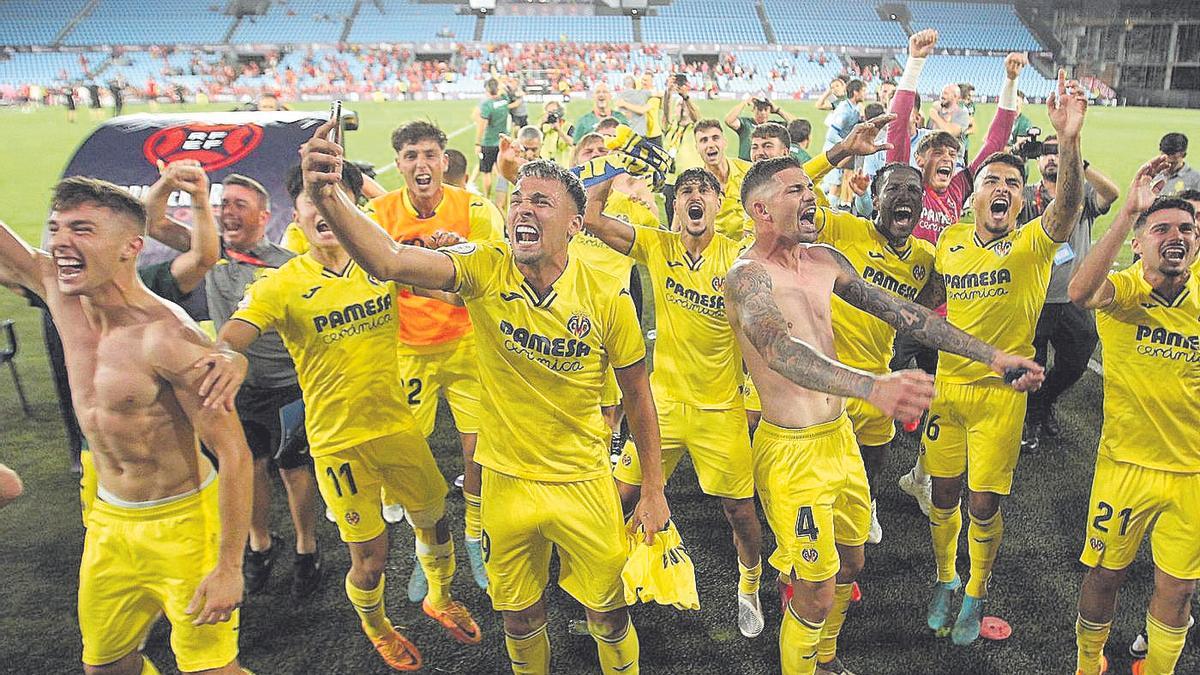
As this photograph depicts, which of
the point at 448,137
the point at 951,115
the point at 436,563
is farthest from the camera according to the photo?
the point at 448,137

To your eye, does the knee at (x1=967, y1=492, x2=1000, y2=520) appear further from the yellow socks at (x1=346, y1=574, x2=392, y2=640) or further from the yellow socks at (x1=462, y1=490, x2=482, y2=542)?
the yellow socks at (x1=346, y1=574, x2=392, y2=640)

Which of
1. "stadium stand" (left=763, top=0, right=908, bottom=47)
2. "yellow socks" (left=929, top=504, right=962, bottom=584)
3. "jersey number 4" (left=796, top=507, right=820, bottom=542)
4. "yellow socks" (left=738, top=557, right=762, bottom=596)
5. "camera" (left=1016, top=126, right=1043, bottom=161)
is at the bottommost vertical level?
"yellow socks" (left=738, top=557, right=762, bottom=596)

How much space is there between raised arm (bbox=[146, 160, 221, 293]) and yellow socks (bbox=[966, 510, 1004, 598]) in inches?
166

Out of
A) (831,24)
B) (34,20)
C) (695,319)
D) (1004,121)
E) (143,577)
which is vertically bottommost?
(143,577)

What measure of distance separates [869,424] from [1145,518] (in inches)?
58.3

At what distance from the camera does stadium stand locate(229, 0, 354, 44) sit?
179ft

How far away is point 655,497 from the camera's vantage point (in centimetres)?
352

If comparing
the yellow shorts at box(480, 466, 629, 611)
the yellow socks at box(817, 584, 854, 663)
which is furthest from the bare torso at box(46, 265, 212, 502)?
the yellow socks at box(817, 584, 854, 663)

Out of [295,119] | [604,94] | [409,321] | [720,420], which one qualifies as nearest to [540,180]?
[720,420]

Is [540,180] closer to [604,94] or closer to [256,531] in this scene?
[256,531]

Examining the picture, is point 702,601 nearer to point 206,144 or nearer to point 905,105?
point 905,105

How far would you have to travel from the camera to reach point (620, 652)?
3.66m

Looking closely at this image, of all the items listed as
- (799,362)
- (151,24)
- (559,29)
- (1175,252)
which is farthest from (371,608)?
(151,24)

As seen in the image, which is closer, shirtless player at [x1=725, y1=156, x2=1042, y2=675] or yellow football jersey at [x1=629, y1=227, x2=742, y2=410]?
shirtless player at [x1=725, y1=156, x2=1042, y2=675]
